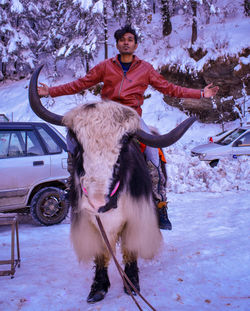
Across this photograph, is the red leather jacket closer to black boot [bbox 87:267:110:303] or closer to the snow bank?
black boot [bbox 87:267:110:303]

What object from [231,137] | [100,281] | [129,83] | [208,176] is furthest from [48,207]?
[231,137]

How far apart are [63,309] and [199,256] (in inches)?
76.9

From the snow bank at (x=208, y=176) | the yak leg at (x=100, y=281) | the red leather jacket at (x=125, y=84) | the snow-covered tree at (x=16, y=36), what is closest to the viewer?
the yak leg at (x=100, y=281)

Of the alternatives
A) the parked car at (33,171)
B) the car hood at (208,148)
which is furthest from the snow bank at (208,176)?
the parked car at (33,171)

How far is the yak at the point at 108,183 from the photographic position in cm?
224

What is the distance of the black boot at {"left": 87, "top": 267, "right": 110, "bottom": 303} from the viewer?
9.57 ft

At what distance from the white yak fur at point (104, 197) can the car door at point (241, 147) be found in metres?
7.51

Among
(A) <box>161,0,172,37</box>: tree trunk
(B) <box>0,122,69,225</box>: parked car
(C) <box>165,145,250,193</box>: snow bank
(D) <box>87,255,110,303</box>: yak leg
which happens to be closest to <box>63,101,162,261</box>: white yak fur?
(D) <box>87,255,110,303</box>: yak leg

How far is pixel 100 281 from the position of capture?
3.06 metres

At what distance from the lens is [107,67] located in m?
3.34

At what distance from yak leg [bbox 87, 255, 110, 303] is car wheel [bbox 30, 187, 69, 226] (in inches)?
97.7

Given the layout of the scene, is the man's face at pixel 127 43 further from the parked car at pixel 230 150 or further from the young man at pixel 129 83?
the parked car at pixel 230 150

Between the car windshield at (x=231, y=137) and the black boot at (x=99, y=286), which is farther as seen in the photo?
the car windshield at (x=231, y=137)

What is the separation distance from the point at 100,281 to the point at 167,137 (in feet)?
5.98
